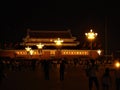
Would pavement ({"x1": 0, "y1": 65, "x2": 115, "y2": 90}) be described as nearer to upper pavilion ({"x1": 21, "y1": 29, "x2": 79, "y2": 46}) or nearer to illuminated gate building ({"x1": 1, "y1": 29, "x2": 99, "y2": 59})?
illuminated gate building ({"x1": 1, "y1": 29, "x2": 99, "y2": 59})

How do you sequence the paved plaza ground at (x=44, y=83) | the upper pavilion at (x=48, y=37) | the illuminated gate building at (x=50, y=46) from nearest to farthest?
the paved plaza ground at (x=44, y=83) → the illuminated gate building at (x=50, y=46) → the upper pavilion at (x=48, y=37)

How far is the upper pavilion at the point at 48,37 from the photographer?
4602 inches

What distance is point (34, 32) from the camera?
12450 centimetres

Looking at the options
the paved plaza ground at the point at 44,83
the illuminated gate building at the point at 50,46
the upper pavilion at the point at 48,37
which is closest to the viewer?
the paved plaza ground at the point at 44,83

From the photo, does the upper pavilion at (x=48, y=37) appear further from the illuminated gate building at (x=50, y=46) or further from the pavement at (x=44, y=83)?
the pavement at (x=44, y=83)

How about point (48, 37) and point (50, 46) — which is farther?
point (48, 37)

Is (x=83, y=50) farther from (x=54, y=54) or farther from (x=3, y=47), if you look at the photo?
(x=3, y=47)

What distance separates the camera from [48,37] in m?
119

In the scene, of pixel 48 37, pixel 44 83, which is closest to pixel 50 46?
pixel 48 37

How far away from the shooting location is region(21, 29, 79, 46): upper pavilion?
11689 centimetres

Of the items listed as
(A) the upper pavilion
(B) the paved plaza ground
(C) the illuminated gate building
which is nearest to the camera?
(B) the paved plaza ground

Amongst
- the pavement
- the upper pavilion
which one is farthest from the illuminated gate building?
the pavement

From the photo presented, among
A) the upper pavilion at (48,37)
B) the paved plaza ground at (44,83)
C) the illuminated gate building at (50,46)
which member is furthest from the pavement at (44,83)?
the upper pavilion at (48,37)

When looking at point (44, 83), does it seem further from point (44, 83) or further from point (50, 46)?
point (50, 46)
